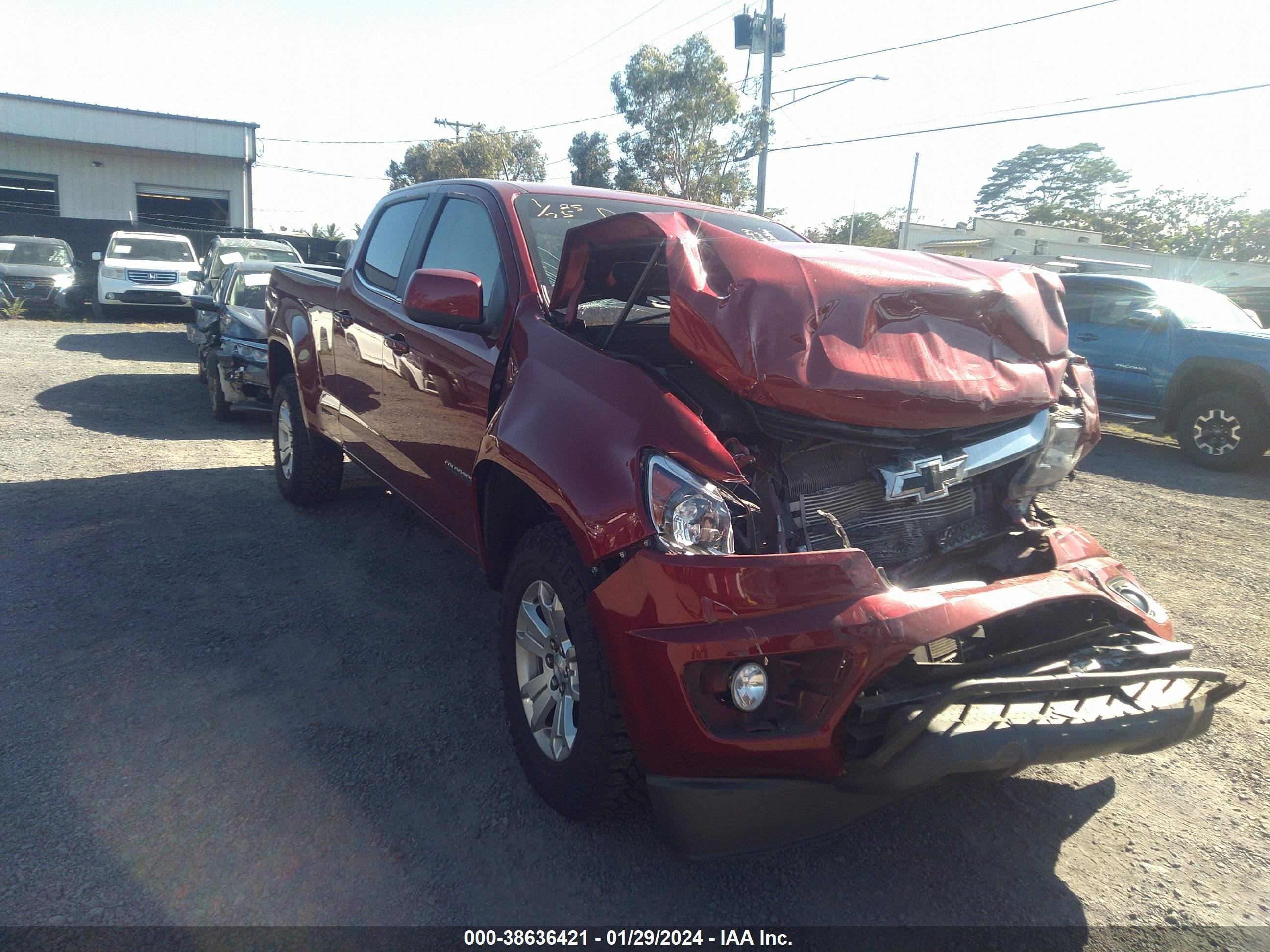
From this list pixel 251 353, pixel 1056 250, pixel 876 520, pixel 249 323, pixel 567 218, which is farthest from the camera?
pixel 1056 250

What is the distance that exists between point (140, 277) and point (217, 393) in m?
10.6

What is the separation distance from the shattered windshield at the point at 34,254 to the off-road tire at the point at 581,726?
20672 millimetres

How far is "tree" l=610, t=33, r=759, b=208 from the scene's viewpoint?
21.7m

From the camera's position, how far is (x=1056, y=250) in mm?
33281

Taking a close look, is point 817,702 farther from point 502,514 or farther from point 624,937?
point 502,514

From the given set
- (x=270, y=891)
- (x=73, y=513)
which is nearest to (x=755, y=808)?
(x=270, y=891)

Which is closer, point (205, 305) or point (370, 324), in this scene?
point (370, 324)

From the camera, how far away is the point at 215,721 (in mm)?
3346

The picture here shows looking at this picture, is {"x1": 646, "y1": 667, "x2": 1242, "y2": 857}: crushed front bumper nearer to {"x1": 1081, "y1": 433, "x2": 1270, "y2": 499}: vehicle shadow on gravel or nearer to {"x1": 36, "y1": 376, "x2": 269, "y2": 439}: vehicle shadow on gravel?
{"x1": 1081, "y1": 433, "x2": 1270, "y2": 499}: vehicle shadow on gravel

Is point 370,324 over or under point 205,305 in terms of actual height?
over

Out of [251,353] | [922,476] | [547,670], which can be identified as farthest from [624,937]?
[251,353]

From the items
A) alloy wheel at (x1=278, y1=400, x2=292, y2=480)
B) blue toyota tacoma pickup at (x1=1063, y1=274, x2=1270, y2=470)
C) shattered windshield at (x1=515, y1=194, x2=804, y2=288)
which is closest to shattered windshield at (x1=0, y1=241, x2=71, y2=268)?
alloy wheel at (x1=278, y1=400, x2=292, y2=480)

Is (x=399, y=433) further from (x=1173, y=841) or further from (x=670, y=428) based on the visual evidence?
(x=1173, y=841)

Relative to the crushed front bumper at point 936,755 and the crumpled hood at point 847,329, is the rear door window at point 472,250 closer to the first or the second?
the crumpled hood at point 847,329
